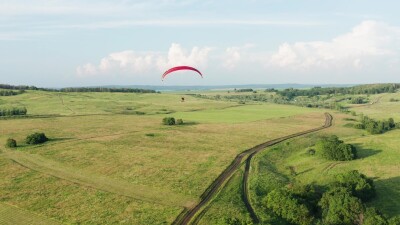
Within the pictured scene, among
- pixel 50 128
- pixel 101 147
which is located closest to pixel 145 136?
pixel 101 147

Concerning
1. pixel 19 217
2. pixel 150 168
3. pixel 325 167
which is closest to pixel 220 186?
pixel 150 168

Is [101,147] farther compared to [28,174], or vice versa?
[101,147]

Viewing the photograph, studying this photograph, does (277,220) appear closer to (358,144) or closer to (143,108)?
(358,144)

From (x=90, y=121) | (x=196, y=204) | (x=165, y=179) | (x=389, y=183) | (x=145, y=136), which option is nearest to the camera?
(x=196, y=204)

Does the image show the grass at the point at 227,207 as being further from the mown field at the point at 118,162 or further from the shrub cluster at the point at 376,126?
the shrub cluster at the point at 376,126

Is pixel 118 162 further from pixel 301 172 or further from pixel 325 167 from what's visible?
pixel 325 167

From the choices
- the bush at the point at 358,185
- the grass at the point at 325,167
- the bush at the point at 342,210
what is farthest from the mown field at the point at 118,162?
the bush at the point at 342,210
